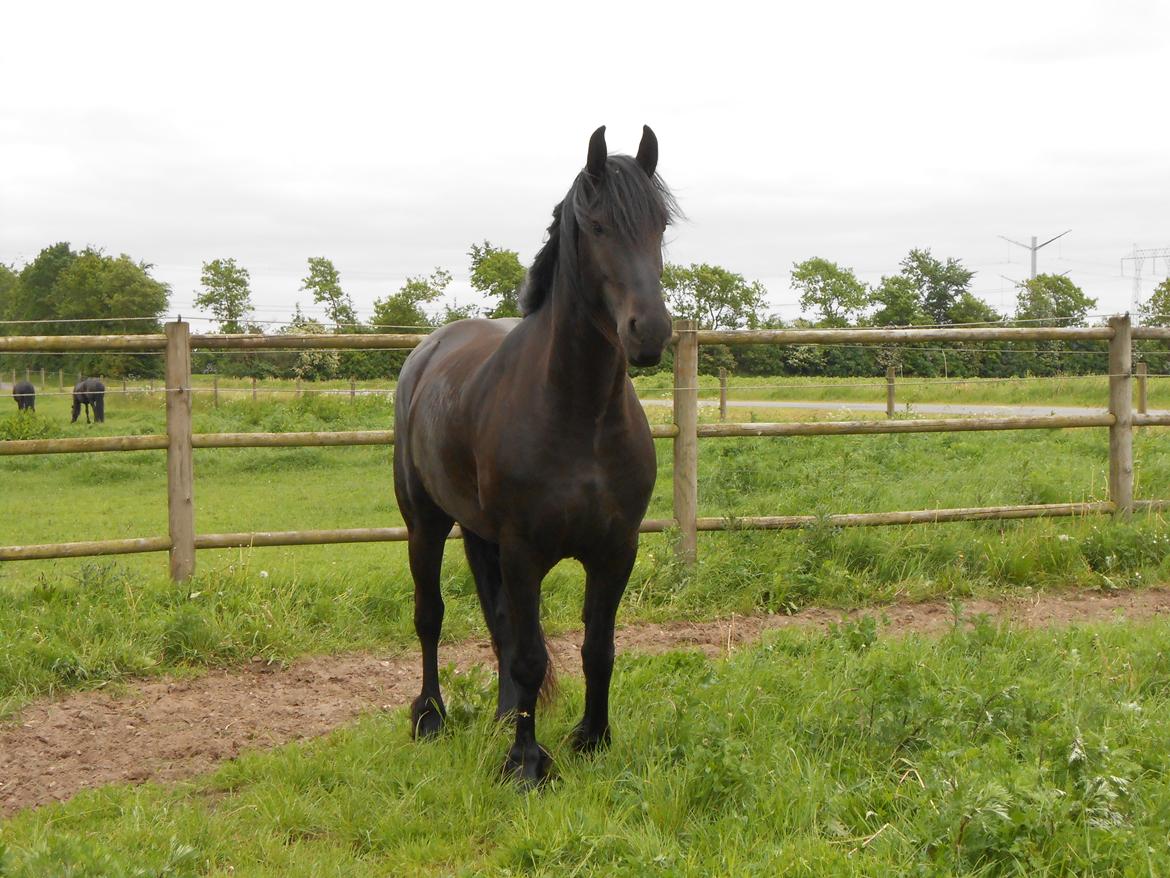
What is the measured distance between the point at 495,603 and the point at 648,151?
189 centimetres

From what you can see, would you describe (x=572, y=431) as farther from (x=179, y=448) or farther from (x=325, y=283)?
(x=325, y=283)

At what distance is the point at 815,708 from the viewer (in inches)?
138

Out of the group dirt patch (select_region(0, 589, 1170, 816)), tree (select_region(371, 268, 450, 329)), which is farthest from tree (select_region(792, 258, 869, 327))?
dirt patch (select_region(0, 589, 1170, 816))

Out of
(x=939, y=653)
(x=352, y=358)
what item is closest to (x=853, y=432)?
(x=939, y=653)

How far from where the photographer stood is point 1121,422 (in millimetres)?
6609

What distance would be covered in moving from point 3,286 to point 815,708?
242 ft

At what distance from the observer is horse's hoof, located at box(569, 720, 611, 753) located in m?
3.41

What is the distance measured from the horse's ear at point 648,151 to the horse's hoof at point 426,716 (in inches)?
84.9

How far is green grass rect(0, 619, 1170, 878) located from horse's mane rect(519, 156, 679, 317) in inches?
62.7

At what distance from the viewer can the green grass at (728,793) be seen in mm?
2475

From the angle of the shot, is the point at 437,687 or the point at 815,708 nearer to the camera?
the point at 815,708

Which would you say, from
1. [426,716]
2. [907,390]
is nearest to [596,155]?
[426,716]

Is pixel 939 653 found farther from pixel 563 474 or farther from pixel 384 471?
pixel 384 471

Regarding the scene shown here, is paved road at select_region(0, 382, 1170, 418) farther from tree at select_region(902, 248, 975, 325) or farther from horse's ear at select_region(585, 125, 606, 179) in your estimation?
tree at select_region(902, 248, 975, 325)
